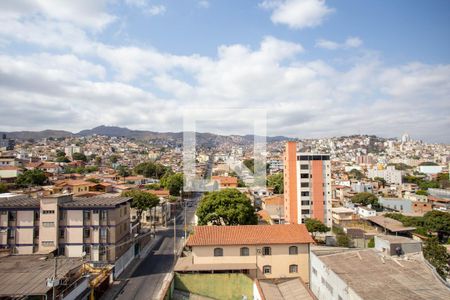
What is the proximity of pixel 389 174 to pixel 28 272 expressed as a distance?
315 feet

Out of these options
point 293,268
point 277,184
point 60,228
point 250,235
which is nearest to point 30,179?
point 60,228

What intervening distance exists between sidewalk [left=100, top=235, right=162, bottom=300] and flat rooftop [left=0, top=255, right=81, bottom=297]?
4.39 m

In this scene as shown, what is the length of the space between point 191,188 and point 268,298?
4503 centimetres

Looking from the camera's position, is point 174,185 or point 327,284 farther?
point 174,185

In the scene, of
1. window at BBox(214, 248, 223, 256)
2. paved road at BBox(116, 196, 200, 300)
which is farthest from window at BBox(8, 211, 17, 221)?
window at BBox(214, 248, 223, 256)

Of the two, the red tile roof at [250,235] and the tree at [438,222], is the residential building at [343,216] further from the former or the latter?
the red tile roof at [250,235]

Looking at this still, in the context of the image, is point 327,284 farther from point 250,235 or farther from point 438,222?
point 438,222

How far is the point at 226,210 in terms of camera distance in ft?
98.5

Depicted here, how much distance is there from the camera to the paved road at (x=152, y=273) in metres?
21.3

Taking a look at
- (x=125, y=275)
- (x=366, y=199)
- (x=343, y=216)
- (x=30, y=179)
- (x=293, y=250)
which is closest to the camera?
(x=293, y=250)

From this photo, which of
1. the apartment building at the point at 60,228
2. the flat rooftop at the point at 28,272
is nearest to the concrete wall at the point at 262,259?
the apartment building at the point at 60,228

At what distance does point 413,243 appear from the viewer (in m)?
21.6

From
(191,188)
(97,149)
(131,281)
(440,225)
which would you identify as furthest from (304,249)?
(97,149)

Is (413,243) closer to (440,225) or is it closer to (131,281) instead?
(131,281)
